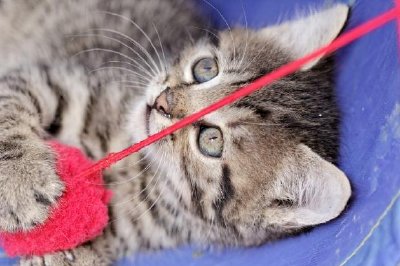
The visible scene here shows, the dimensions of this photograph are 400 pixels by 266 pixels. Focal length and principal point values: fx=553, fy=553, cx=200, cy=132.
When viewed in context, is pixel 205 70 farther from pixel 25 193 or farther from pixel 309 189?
pixel 25 193

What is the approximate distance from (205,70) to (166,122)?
226 mm

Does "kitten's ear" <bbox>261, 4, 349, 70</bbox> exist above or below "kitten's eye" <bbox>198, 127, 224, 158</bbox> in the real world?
above

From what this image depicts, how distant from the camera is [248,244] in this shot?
1.88 meters

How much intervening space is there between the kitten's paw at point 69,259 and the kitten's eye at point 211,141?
1.89ft

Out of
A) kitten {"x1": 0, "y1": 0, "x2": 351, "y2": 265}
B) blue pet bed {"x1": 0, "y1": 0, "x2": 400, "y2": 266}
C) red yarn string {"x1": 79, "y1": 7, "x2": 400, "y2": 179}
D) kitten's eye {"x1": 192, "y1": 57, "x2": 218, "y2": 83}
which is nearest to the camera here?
red yarn string {"x1": 79, "y1": 7, "x2": 400, "y2": 179}

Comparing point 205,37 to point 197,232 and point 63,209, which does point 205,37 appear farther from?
point 63,209

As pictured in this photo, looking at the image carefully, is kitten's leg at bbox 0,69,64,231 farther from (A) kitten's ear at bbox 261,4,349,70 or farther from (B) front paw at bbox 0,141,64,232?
(A) kitten's ear at bbox 261,4,349,70

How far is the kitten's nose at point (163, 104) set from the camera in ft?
5.41

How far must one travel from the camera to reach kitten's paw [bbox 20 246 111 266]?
5.87 ft

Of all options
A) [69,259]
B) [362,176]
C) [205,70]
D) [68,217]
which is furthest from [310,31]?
[69,259]

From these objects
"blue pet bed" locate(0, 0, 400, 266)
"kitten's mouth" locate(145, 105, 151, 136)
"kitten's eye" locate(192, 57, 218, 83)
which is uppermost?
"kitten's eye" locate(192, 57, 218, 83)

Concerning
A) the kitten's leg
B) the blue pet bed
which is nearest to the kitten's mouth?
the kitten's leg

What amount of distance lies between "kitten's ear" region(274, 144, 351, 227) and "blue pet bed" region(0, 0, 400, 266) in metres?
0.11

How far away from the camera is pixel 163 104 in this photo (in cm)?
167
